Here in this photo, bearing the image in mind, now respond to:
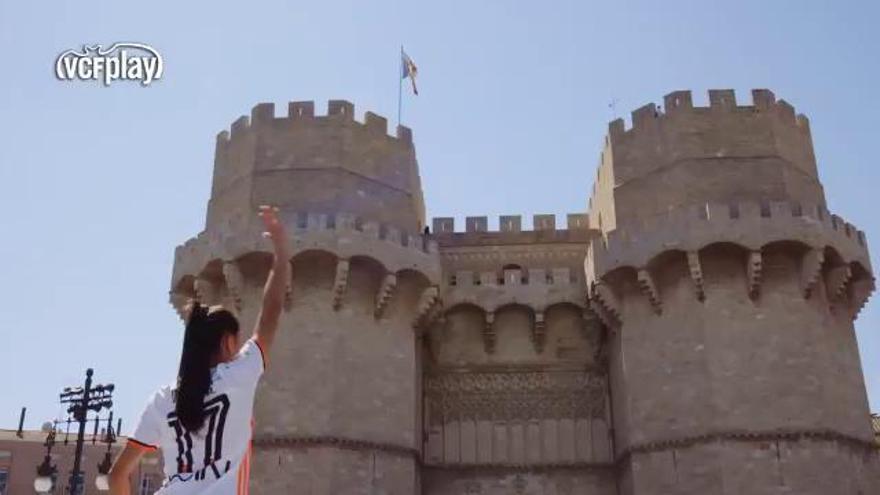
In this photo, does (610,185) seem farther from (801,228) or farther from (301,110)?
(301,110)

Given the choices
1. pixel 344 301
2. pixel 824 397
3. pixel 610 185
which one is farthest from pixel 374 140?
pixel 824 397

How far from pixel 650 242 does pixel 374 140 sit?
771 centimetres

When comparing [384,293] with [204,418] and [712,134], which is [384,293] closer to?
[712,134]

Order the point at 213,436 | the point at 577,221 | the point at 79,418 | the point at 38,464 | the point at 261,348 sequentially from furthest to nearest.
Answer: the point at 38,464, the point at 577,221, the point at 79,418, the point at 261,348, the point at 213,436

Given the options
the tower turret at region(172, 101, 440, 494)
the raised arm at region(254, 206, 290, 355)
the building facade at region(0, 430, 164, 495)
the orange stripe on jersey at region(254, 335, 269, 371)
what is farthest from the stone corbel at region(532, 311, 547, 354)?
the building facade at region(0, 430, 164, 495)

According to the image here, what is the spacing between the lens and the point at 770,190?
71.2 feet

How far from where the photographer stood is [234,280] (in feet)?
70.5

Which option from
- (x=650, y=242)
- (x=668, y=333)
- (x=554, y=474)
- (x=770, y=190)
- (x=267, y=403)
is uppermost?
(x=770, y=190)

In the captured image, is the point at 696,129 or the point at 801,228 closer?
the point at 801,228

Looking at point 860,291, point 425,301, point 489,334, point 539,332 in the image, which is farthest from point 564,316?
point 860,291

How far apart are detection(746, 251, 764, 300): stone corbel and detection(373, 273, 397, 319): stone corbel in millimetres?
8394

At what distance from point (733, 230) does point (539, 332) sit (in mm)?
5656

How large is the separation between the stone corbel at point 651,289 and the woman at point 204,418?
60.2 feet

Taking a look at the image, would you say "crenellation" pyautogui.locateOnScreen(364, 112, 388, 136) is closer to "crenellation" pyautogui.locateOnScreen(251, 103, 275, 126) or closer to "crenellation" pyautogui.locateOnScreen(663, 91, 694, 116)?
"crenellation" pyautogui.locateOnScreen(251, 103, 275, 126)
